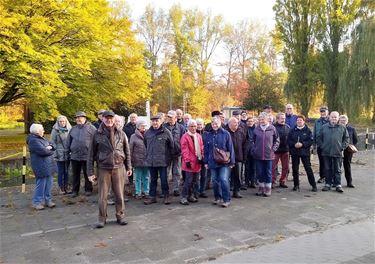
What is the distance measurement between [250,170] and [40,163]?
186 inches

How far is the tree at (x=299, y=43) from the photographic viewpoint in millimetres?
34188

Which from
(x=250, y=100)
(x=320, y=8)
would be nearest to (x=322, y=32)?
(x=320, y=8)

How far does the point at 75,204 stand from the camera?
24.6 ft

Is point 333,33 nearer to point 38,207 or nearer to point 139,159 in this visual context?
point 139,159

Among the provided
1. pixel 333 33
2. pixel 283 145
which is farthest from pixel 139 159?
pixel 333 33

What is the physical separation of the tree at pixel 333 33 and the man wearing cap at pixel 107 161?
27249 mm

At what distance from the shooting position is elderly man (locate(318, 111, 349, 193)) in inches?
326

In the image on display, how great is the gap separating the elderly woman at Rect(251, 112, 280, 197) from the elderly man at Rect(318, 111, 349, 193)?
1.19 meters

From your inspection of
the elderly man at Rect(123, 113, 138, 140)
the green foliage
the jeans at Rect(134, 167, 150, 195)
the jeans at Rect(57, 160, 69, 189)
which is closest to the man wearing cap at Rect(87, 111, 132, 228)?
the jeans at Rect(134, 167, 150, 195)

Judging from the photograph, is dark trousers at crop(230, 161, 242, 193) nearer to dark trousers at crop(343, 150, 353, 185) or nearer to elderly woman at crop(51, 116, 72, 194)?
dark trousers at crop(343, 150, 353, 185)

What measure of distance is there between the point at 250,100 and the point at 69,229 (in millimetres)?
28923

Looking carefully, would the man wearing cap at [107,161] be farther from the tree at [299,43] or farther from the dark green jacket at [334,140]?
the tree at [299,43]

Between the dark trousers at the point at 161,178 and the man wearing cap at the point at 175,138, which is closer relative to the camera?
the dark trousers at the point at 161,178

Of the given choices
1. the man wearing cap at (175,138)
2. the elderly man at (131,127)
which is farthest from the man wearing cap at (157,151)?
the elderly man at (131,127)
